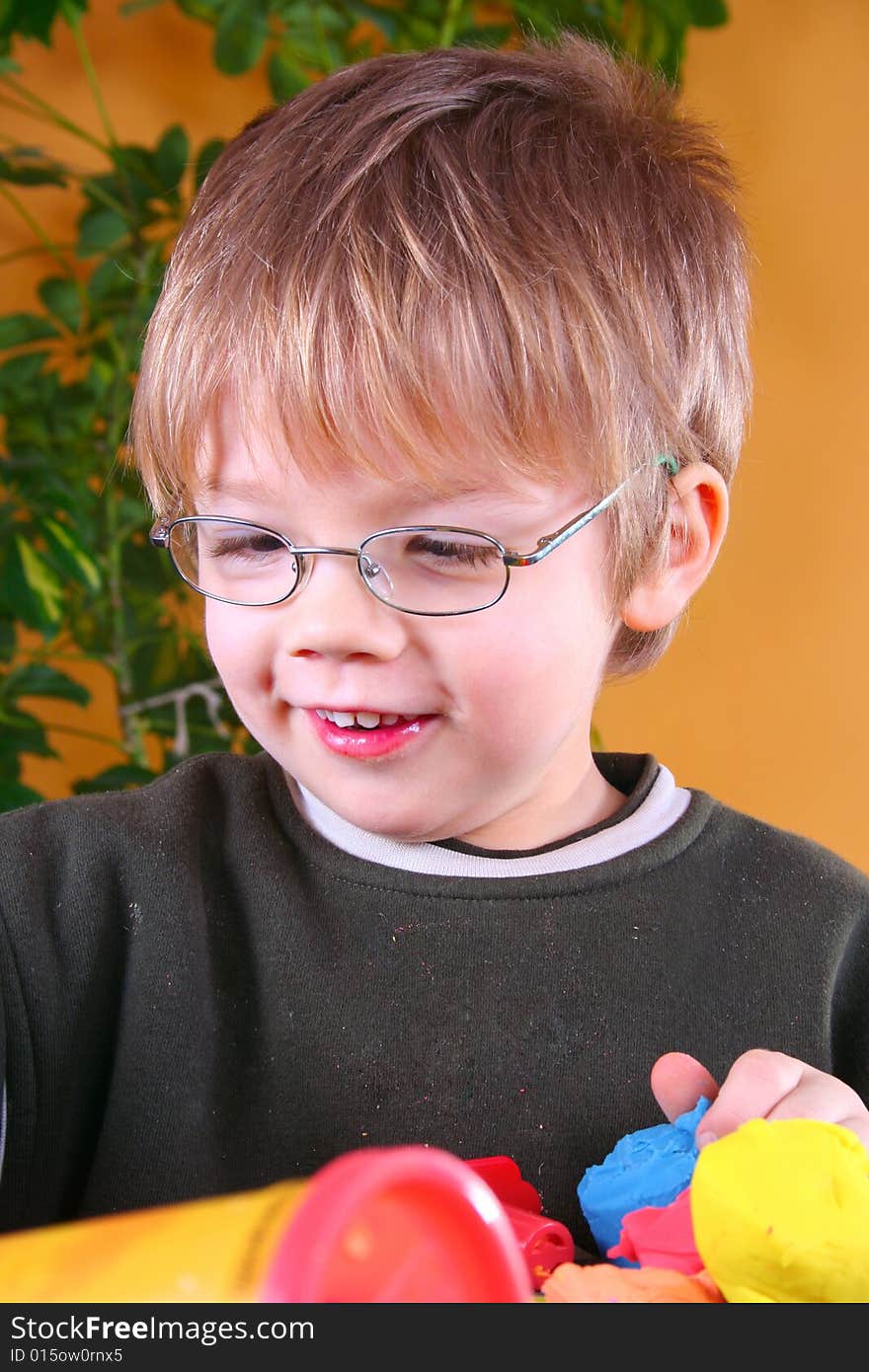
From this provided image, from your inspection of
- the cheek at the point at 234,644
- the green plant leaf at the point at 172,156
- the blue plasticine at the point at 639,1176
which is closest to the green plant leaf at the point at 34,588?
the green plant leaf at the point at 172,156

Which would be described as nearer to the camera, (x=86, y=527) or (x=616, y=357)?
(x=616, y=357)

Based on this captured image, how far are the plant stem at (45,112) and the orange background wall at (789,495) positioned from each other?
0.27m

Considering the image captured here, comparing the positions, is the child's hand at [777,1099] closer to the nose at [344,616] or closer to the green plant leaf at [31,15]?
the nose at [344,616]

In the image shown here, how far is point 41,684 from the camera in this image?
63.6 inches

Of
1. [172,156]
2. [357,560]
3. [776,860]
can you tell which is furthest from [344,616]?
[172,156]

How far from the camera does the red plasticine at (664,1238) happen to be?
19.4 inches

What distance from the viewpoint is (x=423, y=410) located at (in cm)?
66

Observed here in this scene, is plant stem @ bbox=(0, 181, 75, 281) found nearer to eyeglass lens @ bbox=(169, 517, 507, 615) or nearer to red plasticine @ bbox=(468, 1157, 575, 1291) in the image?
eyeglass lens @ bbox=(169, 517, 507, 615)

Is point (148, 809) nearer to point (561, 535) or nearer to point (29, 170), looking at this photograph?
point (561, 535)

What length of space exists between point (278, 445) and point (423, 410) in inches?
2.8

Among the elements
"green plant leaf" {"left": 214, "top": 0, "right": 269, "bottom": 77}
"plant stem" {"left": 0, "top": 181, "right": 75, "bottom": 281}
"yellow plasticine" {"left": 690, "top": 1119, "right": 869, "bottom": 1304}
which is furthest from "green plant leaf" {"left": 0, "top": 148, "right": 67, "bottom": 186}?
"yellow plasticine" {"left": 690, "top": 1119, "right": 869, "bottom": 1304}
